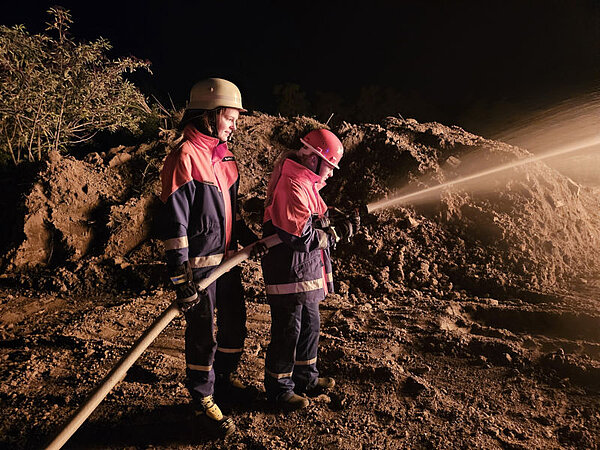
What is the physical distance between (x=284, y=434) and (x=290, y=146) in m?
5.89

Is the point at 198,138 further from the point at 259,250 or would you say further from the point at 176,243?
the point at 259,250

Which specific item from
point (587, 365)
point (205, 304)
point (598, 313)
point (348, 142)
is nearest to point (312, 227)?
point (205, 304)

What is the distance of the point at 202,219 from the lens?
2.83 metres

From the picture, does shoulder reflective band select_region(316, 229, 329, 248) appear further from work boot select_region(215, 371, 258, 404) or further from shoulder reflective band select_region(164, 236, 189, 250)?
work boot select_region(215, 371, 258, 404)

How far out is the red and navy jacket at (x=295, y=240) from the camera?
2.89 m

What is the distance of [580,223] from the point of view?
649cm

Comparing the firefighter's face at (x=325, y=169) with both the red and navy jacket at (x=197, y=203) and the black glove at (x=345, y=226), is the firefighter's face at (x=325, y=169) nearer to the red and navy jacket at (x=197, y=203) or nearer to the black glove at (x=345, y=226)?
the black glove at (x=345, y=226)

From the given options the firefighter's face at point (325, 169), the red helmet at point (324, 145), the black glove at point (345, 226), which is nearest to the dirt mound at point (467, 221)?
the black glove at point (345, 226)

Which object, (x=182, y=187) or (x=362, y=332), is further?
(x=362, y=332)

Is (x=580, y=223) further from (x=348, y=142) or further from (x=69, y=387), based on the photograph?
(x=69, y=387)

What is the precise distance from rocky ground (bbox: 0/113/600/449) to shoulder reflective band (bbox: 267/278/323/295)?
1.04m

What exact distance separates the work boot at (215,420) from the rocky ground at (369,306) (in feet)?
0.25

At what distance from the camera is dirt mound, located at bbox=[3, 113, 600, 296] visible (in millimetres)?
5703

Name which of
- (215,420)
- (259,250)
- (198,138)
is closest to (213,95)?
(198,138)
